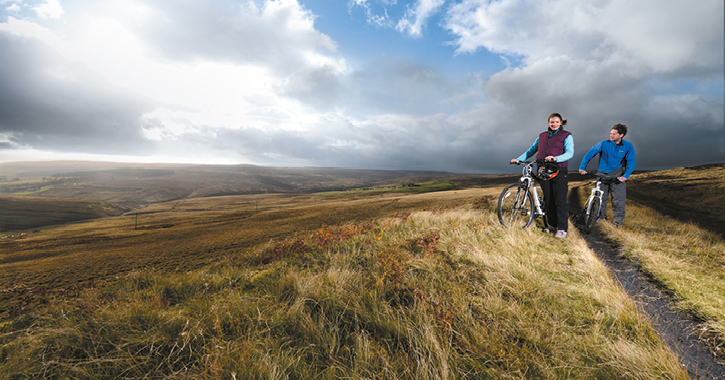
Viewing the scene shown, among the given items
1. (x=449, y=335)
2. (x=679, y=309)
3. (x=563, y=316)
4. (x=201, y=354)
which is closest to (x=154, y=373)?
(x=201, y=354)

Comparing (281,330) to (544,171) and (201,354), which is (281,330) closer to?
(201,354)

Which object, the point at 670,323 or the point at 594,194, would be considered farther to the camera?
the point at 594,194

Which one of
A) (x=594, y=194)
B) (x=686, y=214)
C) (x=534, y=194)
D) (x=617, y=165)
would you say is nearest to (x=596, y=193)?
(x=594, y=194)

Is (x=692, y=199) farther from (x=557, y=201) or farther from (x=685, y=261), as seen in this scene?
(x=685, y=261)

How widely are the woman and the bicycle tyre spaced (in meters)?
1.86

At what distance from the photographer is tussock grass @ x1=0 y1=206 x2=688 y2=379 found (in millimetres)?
1897

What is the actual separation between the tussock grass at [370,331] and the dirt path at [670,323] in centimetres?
25

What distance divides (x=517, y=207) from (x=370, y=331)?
6.59 metres

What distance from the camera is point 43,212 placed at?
237ft

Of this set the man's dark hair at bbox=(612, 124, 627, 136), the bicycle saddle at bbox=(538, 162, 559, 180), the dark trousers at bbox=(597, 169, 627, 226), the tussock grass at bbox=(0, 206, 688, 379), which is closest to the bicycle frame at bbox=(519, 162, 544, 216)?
the bicycle saddle at bbox=(538, 162, 559, 180)

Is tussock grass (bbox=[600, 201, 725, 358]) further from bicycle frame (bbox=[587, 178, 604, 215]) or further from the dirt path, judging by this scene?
→ bicycle frame (bbox=[587, 178, 604, 215])

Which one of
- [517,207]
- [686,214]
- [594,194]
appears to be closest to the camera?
[517,207]

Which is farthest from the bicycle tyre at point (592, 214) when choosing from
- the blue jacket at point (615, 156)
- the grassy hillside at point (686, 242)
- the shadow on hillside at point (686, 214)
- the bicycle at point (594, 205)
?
the shadow on hillside at point (686, 214)

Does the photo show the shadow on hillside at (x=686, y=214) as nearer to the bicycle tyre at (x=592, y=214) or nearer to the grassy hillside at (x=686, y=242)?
the grassy hillside at (x=686, y=242)
